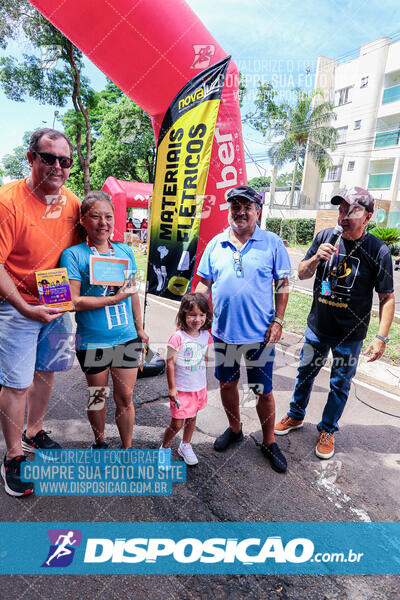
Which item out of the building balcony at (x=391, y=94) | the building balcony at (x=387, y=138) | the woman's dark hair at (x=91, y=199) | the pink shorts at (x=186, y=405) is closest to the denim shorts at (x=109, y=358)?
the pink shorts at (x=186, y=405)

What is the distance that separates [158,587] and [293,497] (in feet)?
3.51

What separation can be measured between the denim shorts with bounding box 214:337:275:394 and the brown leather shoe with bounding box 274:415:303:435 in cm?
75

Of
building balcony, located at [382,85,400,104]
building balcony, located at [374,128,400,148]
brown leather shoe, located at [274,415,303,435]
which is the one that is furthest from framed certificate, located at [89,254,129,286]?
building balcony, located at [382,85,400,104]

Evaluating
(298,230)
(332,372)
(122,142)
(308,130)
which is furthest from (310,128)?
(332,372)

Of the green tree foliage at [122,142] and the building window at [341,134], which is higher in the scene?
the building window at [341,134]

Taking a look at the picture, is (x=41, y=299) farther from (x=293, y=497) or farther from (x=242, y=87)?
(x=242, y=87)

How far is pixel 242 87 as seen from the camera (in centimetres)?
1656

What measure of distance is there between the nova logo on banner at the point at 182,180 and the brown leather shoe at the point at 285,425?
1522mm

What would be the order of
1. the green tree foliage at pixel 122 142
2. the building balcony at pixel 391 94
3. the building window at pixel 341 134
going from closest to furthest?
the green tree foliage at pixel 122 142, the building balcony at pixel 391 94, the building window at pixel 341 134

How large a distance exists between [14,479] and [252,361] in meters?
1.77

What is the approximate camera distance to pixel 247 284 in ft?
8.09

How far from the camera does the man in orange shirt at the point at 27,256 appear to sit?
2.14m

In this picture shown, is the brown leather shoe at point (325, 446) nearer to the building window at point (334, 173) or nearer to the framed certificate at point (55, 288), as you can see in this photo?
the framed certificate at point (55, 288)

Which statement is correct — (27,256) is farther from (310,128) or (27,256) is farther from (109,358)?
(310,128)
